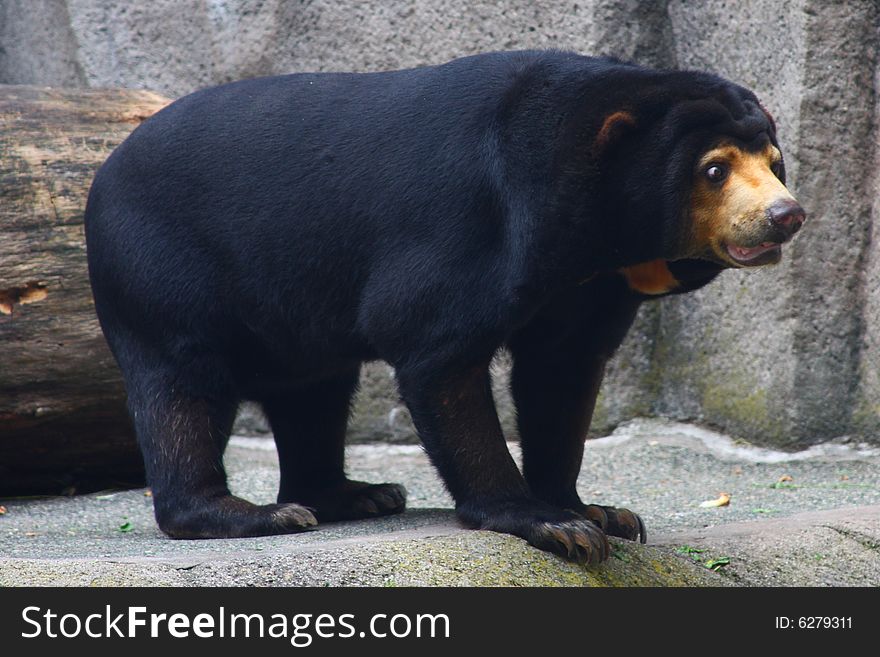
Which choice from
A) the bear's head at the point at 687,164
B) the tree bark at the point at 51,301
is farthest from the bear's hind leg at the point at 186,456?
the bear's head at the point at 687,164

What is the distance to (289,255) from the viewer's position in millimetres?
4242

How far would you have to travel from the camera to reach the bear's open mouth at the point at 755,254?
3.64 m

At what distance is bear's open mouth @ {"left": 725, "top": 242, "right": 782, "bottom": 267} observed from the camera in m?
3.64

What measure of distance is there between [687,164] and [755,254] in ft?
0.99

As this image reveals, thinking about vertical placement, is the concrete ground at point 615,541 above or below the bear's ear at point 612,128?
below

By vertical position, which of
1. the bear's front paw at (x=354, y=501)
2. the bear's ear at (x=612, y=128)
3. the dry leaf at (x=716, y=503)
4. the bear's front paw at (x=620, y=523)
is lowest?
the dry leaf at (x=716, y=503)

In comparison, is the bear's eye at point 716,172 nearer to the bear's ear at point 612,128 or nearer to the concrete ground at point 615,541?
the bear's ear at point 612,128

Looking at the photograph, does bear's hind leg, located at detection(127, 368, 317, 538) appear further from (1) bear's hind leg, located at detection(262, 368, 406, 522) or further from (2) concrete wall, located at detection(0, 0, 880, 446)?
(2) concrete wall, located at detection(0, 0, 880, 446)

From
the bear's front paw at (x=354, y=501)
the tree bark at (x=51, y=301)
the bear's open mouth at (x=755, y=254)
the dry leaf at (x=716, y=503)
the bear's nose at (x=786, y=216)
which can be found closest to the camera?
the bear's nose at (x=786, y=216)

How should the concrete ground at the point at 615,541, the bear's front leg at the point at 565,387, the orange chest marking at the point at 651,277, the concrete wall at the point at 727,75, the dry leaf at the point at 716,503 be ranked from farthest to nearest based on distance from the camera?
1. the concrete wall at the point at 727,75
2. the dry leaf at the point at 716,503
3. the bear's front leg at the point at 565,387
4. the orange chest marking at the point at 651,277
5. the concrete ground at the point at 615,541

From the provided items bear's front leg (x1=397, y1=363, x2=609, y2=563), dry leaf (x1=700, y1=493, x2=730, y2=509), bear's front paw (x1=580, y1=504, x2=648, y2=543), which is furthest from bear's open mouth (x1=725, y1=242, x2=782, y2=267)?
dry leaf (x1=700, y1=493, x2=730, y2=509)
